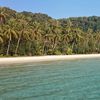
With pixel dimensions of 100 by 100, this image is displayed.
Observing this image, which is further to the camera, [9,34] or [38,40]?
[38,40]

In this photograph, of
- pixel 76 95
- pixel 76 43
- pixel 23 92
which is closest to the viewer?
pixel 76 95

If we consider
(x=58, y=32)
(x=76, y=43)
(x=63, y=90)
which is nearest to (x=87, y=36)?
(x=76, y=43)

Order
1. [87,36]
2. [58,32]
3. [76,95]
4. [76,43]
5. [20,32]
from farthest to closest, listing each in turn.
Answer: [87,36]
[76,43]
[58,32]
[20,32]
[76,95]

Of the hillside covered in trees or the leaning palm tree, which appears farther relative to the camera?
the hillside covered in trees

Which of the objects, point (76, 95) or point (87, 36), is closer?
point (76, 95)

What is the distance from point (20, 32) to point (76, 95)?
222 ft

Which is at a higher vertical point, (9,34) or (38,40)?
(9,34)

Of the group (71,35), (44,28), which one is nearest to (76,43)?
(71,35)

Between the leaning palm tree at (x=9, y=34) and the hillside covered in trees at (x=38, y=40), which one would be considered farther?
the hillside covered in trees at (x=38, y=40)

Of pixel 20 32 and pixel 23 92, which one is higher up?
pixel 20 32

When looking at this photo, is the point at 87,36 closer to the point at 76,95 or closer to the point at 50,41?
the point at 50,41

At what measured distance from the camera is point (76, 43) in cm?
11819

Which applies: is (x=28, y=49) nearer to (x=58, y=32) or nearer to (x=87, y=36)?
(x=58, y=32)

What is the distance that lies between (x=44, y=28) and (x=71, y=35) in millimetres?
9912
